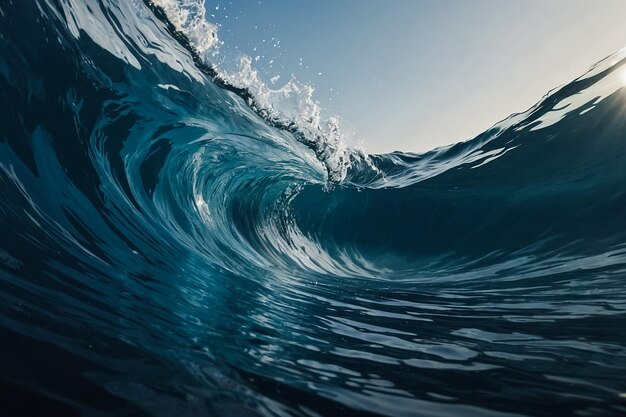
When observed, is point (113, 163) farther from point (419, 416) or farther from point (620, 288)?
point (620, 288)

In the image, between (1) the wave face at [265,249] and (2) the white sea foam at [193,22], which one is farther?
(2) the white sea foam at [193,22]

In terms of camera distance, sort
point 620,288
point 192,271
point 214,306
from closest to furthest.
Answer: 1. point 214,306
2. point 620,288
3. point 192,271

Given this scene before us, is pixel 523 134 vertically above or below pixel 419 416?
above

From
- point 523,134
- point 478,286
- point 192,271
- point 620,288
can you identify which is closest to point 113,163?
point 192,271

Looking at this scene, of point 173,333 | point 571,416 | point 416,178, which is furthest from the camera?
point 416,178

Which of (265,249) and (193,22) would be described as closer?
(193,22)

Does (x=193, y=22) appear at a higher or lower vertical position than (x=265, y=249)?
higher

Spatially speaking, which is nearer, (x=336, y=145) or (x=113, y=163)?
(x=113, y=163)

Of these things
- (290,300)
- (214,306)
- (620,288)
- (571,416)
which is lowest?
(571,416)
